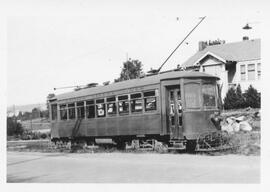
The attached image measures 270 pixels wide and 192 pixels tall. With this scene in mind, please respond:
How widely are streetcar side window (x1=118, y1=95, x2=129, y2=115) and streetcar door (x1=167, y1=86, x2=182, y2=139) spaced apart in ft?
6.88

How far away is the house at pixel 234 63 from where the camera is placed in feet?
94.6

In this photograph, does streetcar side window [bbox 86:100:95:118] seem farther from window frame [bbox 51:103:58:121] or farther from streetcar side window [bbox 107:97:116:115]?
window frame [bbox 51:103:58:121]

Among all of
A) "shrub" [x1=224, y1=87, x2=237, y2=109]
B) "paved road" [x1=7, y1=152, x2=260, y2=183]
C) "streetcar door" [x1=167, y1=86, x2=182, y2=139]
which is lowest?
"paved road" [x1=7, y1=152, x2=260, y2=183]

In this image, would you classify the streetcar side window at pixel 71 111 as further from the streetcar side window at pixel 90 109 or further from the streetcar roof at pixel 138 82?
the streetcar side window at pixel 90 109

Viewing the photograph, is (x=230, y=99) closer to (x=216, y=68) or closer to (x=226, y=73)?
(x=226, y=73)

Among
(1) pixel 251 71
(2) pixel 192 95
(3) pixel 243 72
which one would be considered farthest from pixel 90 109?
(3) pixel 243 72

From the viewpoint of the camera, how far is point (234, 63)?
30547 millimetres

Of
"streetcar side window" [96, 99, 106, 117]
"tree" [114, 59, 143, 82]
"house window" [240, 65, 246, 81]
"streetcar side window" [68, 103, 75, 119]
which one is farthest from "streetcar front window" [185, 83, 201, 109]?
"tree" [114, 59, 143, 82]

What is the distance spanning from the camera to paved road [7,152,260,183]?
36.4 feet

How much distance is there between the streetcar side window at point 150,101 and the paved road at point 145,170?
1.76 meters

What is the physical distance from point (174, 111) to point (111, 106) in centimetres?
342
